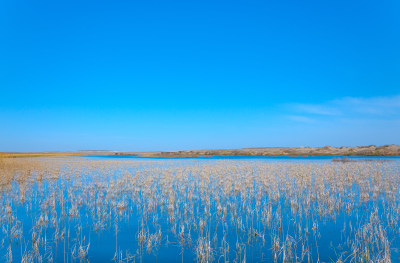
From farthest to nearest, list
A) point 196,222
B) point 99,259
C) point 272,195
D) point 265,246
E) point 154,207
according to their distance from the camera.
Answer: point 272,195
point 154,207
point 196,222
point 265,246
point 99,259

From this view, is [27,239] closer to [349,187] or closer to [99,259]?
[99,259]

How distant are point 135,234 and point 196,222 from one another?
187 cm

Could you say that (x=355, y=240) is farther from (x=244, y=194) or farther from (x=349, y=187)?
(x=349, y=187)

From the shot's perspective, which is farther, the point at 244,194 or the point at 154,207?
the point at 244,194

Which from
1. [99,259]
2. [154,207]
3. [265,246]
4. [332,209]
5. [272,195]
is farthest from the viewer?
[272,195]

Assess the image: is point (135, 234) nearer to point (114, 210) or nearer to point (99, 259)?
point (99, 259)

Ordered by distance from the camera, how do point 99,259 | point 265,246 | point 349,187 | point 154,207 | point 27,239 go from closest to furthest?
point 99,259, point 265,246, point 27,239, point 154,207, point 349,187

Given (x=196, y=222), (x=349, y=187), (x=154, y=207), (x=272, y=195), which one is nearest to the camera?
(x=196, y=222)

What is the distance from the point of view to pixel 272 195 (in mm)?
11242

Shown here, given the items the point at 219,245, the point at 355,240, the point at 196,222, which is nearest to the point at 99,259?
the point at 219,245

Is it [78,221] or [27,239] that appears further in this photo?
[78,221]

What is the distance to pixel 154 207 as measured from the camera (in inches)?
369

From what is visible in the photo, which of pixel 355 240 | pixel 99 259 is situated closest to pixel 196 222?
pixel 99 259

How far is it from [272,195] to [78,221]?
7.74 m
